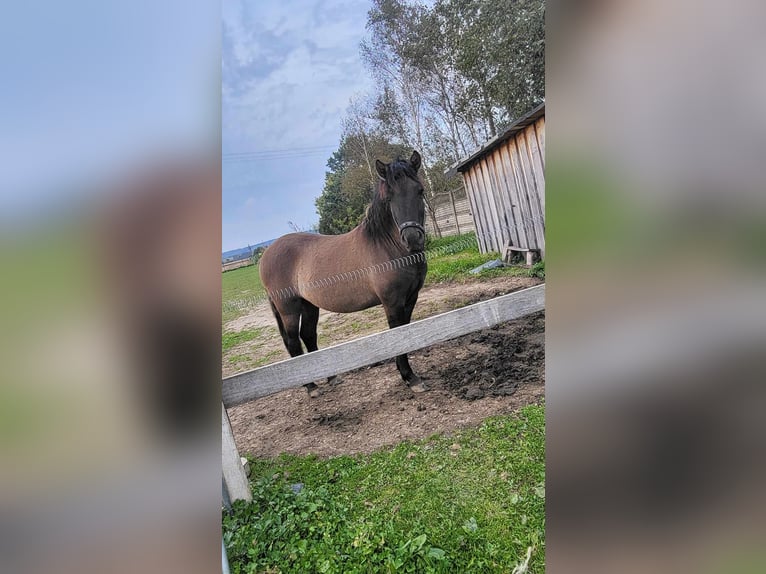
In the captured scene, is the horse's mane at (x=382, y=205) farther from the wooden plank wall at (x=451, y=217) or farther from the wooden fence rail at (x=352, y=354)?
the wooden fence rail at (x=352, y=354)

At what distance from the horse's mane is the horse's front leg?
0.47 meters

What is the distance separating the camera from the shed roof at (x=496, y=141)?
1.53 m

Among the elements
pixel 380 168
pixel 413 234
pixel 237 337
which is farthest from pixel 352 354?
pixel 380 168

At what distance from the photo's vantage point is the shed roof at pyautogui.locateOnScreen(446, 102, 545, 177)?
153cm

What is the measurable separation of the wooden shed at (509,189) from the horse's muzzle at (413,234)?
0.30m

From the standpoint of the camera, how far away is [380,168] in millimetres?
1760

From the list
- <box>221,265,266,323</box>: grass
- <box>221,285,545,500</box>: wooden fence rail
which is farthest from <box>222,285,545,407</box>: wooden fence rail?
<box>221,265,266,323</box>: grass

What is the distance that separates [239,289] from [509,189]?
1386 millimetres
